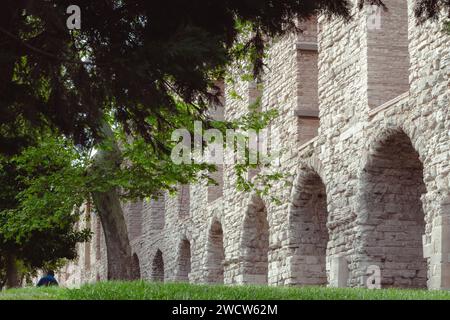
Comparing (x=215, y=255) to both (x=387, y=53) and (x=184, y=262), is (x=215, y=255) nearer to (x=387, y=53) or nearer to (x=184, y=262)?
(x=184, y=262)

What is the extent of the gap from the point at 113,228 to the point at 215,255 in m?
8.60

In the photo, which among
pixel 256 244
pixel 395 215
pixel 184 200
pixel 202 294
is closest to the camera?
pixel 202 294

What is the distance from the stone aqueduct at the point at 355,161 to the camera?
14.6 meters

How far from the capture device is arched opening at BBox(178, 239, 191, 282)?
29.1 m

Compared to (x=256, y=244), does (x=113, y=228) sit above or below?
below

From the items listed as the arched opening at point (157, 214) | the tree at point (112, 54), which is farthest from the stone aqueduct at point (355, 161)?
the arched opening at point (157, 214)

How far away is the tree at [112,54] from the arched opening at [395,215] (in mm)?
9258

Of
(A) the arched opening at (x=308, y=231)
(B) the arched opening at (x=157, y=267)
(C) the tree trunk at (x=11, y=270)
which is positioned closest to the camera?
(A) the arched opening at (x=308, y=231)

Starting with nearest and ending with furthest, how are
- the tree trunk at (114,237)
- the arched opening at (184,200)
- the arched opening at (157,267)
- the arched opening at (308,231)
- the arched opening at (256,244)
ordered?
the tree trunk at (114,237) < the arched opening at (308,231) < the arched opening at (256,244) < the arched opening at (184,200) < the arched opening at (157,267)

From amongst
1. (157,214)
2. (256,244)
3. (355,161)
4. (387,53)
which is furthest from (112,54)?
(157,214)

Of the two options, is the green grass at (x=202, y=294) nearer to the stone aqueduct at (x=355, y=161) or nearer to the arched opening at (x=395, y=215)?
the stone aqueduct at (x=355, y=161)

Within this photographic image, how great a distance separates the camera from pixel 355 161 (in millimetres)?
16922
